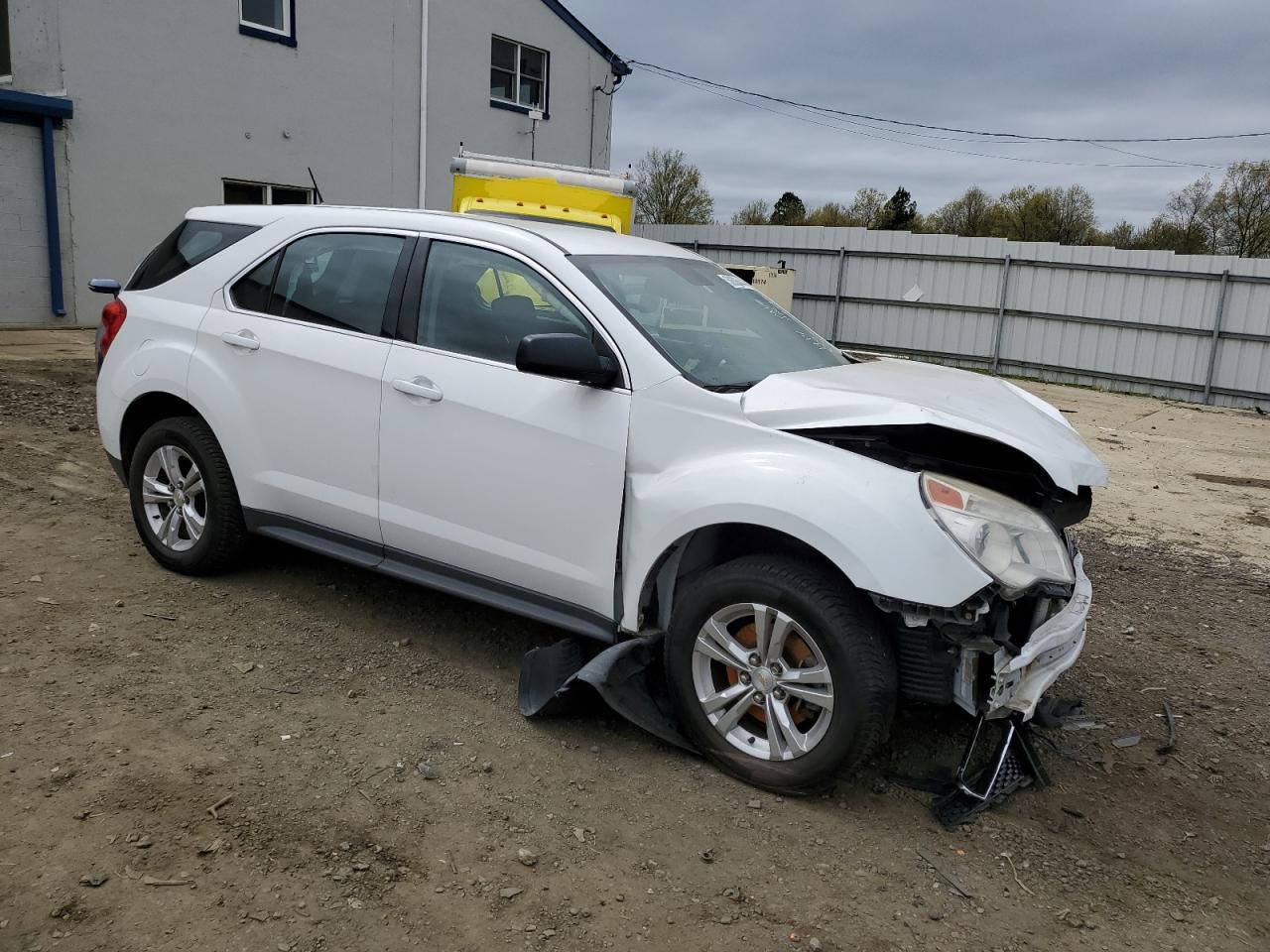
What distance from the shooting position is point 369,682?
13.5ft

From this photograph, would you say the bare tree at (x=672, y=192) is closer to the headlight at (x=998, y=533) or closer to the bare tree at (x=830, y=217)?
the bare tree at (x=830, y=217)

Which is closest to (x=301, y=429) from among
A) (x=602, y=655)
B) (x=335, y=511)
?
(x=335, y=511)

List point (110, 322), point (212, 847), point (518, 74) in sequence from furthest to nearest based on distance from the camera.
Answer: point (518, 74)
point (110, 322)
point (212, 847)

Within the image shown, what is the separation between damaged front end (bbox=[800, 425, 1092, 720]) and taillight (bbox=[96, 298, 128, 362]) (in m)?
3.50

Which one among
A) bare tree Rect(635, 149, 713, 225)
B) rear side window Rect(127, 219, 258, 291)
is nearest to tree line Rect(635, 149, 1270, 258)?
bare tree Rect(635, 149, 713, 225)

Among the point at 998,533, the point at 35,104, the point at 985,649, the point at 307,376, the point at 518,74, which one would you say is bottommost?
the point at 985,649

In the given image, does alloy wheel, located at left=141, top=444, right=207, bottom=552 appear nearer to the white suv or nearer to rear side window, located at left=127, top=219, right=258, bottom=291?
the white suv

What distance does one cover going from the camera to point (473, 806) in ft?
10.8

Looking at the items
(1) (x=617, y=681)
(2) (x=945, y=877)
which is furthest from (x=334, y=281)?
(2) (x=945, y=877)

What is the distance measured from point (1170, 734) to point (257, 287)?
428 cm

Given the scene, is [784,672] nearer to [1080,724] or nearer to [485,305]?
[1080,724]

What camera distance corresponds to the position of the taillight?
197 inches

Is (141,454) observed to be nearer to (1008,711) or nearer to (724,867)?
(724,867)

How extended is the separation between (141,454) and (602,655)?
8.79 ft
